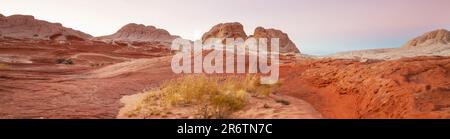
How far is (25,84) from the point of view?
13.3 metres

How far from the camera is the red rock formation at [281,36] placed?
47275 mm

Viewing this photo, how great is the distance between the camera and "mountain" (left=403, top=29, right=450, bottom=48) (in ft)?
138

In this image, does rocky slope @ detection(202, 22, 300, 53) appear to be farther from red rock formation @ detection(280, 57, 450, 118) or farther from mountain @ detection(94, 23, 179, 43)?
mountain @ detection(94, 23, 179, 43)

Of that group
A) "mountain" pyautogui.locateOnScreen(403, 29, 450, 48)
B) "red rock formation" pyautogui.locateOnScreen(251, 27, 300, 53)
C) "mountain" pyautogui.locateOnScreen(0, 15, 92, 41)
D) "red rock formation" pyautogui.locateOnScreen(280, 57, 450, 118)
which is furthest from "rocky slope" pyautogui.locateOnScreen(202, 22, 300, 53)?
"red rock formation" pyautogui.locateOnScreen(280, 57, 450, 118)

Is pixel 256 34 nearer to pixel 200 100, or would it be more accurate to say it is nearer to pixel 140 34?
pixel 200 100

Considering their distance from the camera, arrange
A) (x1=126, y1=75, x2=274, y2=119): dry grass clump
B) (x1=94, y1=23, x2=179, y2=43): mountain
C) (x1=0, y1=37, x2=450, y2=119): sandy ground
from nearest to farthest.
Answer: (x1=0, y1=37, x2=450, y2=119): sandy ground → (x1=126, y1=75, x2=274, y2=119): dry grass clump → (x1=94, y1=23, x2=179, y2=43): mountain

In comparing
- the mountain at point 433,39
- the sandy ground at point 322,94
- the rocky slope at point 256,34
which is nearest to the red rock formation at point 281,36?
the rocky slope at point 256,34

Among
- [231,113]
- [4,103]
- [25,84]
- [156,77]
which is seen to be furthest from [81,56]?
[231,113]

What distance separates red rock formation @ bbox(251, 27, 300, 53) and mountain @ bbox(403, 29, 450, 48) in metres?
13.2

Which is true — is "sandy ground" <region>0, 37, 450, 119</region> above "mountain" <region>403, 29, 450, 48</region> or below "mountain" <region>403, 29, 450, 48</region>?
below

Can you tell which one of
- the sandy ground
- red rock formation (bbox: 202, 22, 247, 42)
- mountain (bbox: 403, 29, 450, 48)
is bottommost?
the sandy ground
